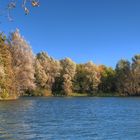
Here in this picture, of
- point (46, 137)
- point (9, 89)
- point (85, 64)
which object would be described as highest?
point (85, 64)

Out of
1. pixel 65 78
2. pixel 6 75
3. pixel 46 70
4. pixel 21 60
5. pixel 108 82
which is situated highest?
pixel 46 70

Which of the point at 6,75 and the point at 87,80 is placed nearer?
the point at 6,75

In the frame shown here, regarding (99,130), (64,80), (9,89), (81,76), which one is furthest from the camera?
(81,76)

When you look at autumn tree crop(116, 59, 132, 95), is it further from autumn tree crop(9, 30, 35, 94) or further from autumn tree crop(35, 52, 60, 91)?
autumn tree crop(9, 30, 35, 94)

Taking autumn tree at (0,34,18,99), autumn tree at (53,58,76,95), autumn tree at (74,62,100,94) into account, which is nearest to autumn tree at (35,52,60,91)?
autumn tree at (53,58,76,95)

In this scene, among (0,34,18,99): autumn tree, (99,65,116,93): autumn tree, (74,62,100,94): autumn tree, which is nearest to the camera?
(0,34,18,99): autumn tree

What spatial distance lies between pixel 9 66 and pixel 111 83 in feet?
229

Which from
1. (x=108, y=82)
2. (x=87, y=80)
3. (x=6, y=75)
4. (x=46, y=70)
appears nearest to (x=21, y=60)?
(x=6, y=75)

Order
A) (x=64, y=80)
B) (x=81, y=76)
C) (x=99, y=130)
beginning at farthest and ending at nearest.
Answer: (x=81, y=76) → (x=64, y=80) → (x=99, y=130)

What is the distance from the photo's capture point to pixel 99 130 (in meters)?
29.9

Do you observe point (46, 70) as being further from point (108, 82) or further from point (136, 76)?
point (136, 76)

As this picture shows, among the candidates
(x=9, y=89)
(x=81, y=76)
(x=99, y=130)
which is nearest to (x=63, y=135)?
(x=99, y=130)

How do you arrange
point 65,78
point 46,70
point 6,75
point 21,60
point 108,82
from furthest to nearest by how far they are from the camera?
point 108,82
point 65,78
point 46,70
point 21,60
point 6,75

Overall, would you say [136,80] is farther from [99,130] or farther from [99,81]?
[99,130]
